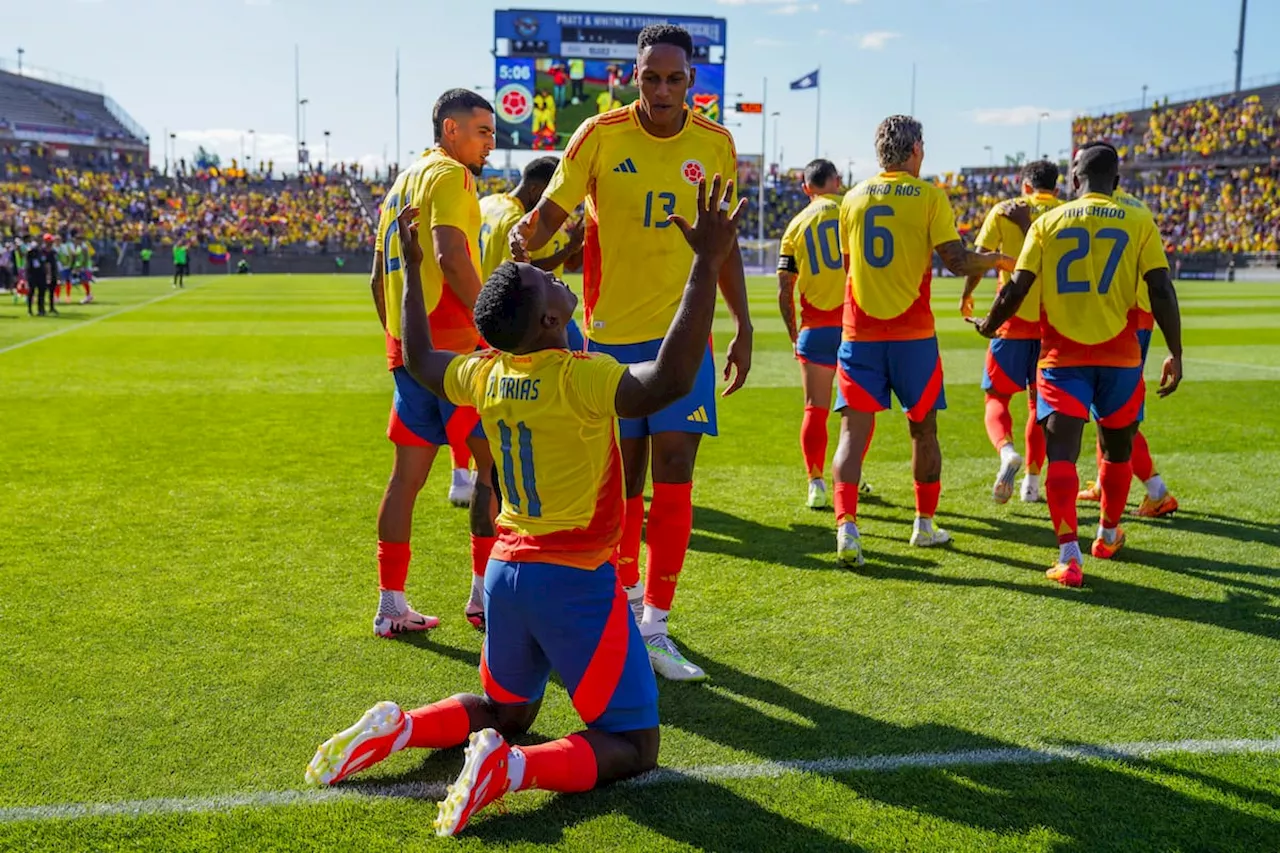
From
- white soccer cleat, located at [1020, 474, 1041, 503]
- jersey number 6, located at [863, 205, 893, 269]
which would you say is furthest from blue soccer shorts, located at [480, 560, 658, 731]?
white soccer cleat, located at [1020, 474, 1041, 503]

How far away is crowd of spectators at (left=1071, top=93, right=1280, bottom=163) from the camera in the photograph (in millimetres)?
56281

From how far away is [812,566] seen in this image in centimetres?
590

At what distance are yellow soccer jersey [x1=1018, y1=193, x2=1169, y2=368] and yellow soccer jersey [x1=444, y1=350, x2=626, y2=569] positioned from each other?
3476mm

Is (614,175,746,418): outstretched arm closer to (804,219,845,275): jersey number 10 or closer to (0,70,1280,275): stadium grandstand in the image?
(804,219,845,275): jersey number 10

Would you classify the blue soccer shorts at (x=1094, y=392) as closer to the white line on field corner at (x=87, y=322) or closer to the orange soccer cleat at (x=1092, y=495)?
the orange soccer cleat at (x=1092, y=495)

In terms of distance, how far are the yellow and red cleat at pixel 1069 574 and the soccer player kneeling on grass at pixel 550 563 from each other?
10.3 feet

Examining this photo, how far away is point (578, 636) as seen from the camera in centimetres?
320

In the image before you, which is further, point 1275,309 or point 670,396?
point 1275,309

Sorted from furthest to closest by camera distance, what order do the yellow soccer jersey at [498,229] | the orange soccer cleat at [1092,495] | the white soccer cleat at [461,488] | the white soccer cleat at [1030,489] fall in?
the orange soccer cleat at [1092,495], the white soccer cleat at [1030,489], the white soccer cleat at [461,488], the yellow soccer jersey at [498,229]

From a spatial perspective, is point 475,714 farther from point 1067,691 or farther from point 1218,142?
point 1218,142

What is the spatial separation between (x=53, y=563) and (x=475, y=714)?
11.5 feet

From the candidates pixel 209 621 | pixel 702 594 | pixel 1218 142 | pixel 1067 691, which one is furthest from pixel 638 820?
pixel 1218 142

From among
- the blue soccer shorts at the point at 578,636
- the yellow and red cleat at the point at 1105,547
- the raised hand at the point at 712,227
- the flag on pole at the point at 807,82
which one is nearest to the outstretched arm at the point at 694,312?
the raised hand at the point at 712,227

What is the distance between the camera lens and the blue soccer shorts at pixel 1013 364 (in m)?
7.56
